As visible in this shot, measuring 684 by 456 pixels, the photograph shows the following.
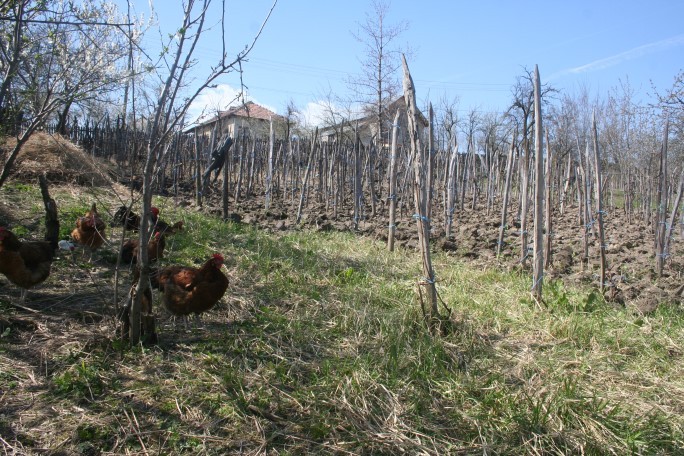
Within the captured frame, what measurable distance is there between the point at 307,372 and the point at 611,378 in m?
1.91

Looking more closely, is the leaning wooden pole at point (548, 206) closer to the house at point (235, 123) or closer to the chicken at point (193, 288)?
the house at point (235, 123)

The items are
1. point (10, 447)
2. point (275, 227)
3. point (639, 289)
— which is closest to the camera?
point (10, 447)

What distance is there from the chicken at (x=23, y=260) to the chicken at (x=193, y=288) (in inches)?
37.1

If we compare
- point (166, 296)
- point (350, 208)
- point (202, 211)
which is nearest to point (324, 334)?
point (166, 296)

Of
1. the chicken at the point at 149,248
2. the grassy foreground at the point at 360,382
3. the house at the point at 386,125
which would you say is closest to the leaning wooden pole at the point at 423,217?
the grassy foreground at the point at 360,382

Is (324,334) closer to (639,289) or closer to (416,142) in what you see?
(416,142)

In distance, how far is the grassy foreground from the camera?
2.39 metres

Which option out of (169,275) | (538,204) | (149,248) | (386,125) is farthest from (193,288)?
(386,125)

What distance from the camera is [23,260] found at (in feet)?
11.6

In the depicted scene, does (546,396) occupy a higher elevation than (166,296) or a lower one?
lower

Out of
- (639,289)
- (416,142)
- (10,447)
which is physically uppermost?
(416,142)

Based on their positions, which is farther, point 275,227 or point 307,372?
point 275,227

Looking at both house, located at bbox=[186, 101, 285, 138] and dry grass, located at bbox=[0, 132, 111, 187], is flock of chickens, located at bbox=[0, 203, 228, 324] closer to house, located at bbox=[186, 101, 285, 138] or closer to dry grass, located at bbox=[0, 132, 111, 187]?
house, located at bbox=[186, 101, 285, 138]

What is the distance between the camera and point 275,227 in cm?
855
